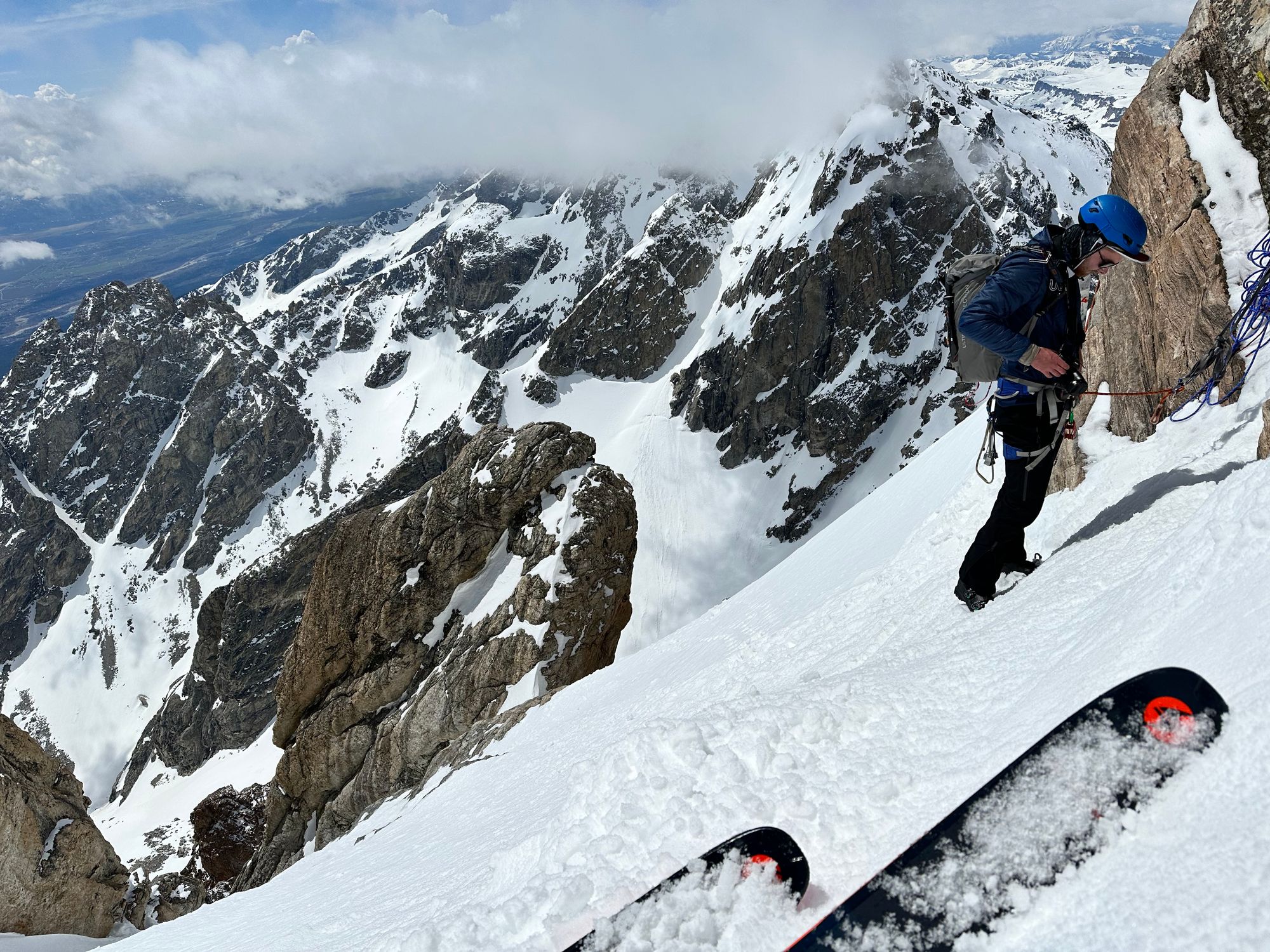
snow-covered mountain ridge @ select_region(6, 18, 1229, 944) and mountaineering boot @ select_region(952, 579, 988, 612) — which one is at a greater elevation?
mountaineering boot @ select_region(952, 579, 988, 612)

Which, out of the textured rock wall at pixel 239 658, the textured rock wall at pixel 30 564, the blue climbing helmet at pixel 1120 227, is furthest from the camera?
the textured rock wall at pixel 30 564

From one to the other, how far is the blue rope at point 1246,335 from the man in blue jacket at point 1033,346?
1519 millimetres

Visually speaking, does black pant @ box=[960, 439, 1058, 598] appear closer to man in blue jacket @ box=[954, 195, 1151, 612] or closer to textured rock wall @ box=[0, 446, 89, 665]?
man in blue jacket @ box=[954, 195, 1151, 612]

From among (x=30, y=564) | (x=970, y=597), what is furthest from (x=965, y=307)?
(x=30, y=564)

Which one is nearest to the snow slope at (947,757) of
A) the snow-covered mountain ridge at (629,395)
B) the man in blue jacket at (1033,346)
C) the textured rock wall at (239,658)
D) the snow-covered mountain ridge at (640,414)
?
the man in blue jacket at (1033,346)

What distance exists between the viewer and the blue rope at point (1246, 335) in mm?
5828

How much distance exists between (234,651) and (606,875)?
103 metres

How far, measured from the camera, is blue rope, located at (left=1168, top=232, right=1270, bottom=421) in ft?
19.1

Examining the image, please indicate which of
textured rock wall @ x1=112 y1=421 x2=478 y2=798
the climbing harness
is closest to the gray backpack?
Result: the climbing harness

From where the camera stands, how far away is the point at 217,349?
184 metres

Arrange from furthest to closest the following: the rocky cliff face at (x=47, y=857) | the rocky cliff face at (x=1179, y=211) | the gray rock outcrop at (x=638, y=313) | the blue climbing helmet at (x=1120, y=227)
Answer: the gray rock outcrop at (x=638, y=313), the rocky cliff face at (x=47, y=857), the rocky cliff face at (x=1179, y=211), the blue climbing helmet at (x=1120, y=227)

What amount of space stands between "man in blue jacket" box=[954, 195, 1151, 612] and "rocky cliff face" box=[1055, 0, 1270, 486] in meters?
2.08

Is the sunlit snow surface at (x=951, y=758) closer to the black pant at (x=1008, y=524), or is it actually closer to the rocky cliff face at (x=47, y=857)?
the black pant at (x=1008, y=524)

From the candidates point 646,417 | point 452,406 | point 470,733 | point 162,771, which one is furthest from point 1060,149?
point 162,771
